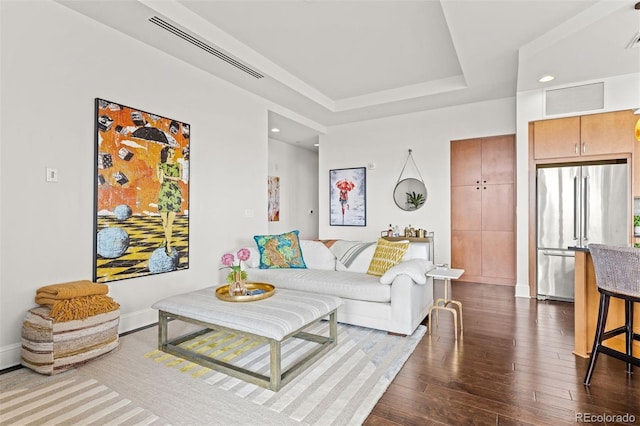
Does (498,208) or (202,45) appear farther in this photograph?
(498,208)

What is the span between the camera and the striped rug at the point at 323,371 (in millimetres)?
1854

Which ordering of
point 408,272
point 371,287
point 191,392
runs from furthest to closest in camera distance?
point 371,287 < point 408,272 < point 191,392

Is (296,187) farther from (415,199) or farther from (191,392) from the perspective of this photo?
(191,392)

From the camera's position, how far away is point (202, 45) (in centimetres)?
334

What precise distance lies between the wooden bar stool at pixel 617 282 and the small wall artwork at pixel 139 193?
3.69m

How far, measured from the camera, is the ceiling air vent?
296 centimetres

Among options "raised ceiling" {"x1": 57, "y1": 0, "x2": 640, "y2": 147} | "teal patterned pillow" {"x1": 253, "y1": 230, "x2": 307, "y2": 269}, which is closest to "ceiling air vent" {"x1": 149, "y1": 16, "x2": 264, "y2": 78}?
"raised ceiling" {"x1": 57, "y1": 0, "x2": 640, "y2": 147}

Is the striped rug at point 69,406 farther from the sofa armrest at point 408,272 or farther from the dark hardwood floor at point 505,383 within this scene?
the sofa armrest at point 408,272

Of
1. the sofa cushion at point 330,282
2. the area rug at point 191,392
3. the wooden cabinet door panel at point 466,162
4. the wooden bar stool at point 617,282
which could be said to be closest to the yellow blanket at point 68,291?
the area rug at point 191,392

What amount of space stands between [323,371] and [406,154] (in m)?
4.40

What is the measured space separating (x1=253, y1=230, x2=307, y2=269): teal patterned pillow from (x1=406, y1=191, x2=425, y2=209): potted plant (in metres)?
2.62

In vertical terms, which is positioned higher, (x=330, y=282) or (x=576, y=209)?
(x=576, y=209)

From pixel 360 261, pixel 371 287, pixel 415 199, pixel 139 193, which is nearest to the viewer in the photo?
pixel 371 287
